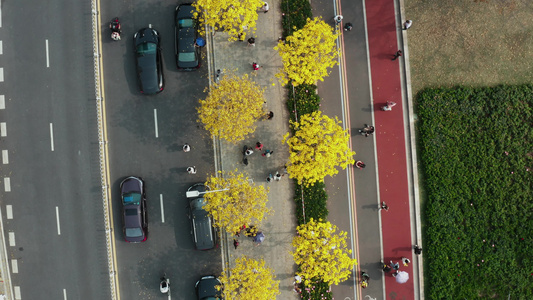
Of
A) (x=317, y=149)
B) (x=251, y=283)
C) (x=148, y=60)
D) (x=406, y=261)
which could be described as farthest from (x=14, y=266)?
(x=406, y=261)

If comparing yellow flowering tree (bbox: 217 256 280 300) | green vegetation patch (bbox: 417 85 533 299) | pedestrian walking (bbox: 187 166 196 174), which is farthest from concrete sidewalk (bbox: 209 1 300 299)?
green vegetation patch (bbox: 417 85 533 299)

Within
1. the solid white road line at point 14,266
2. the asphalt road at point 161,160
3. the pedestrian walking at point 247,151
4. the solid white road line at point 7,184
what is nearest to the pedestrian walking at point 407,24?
the pedestrian walking at point 247,151

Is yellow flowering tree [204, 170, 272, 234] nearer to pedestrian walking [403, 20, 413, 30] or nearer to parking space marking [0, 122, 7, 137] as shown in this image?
pedestrian walking [403, 20, 413, 30]

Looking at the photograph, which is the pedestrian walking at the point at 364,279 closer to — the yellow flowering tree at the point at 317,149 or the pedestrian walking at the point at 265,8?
the yellow flowering tree at the point at 317,149

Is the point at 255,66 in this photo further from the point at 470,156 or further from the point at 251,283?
the point at 470,156

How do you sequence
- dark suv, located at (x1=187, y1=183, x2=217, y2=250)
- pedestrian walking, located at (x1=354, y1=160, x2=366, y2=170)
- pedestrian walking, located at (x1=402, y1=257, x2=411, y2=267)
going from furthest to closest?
pedestrian walking, located at (x1=354, y1=160, x2=366, y2=170) < pedestrian walking, located at (x1=402, y1=257, x2=411, y2=267) < dark suv, located at (x1=187, y1=183, x2=217, y2=250)

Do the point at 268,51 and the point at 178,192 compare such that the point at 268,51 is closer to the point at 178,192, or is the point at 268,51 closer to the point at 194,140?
the point at 194,140

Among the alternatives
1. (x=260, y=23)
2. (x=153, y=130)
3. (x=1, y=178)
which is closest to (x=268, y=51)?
(x=260, y=23)
